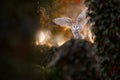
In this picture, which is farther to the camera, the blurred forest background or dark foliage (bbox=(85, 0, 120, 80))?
dark foliage (bbox=(85, 0, 120, 80))

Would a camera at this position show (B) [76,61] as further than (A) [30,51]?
Yes

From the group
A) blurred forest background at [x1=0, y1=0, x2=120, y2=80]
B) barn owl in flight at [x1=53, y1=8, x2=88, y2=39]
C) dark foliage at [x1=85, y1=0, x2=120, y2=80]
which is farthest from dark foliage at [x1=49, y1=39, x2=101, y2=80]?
barn owl in flight at [x1=53, y1=8, x2=88, y2=39]

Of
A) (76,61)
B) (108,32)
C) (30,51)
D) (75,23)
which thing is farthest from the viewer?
(75,23)

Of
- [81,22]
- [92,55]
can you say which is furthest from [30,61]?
A: [81,22]

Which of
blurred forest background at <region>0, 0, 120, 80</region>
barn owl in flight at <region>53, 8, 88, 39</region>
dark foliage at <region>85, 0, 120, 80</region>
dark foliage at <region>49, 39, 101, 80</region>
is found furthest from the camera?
barn owl in flight at <region>53, 8, 88, 39</region>

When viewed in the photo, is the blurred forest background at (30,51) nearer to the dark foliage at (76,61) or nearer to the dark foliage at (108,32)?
the dark foliage at (76,61)

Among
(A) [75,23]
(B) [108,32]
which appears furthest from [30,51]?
(A) [75,23]

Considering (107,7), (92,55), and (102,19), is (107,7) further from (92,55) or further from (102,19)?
(92,55)

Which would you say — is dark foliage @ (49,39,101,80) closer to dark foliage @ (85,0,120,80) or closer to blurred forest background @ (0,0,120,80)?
blurred forest background @ (0,0,120,80)

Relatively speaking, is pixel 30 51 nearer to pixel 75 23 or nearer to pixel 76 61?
pixel 76 61

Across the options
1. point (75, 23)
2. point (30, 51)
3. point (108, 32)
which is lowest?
point (30, 51)

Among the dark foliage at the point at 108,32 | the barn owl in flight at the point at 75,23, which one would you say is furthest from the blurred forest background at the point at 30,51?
the barn owl in flight at the point at 75,23
